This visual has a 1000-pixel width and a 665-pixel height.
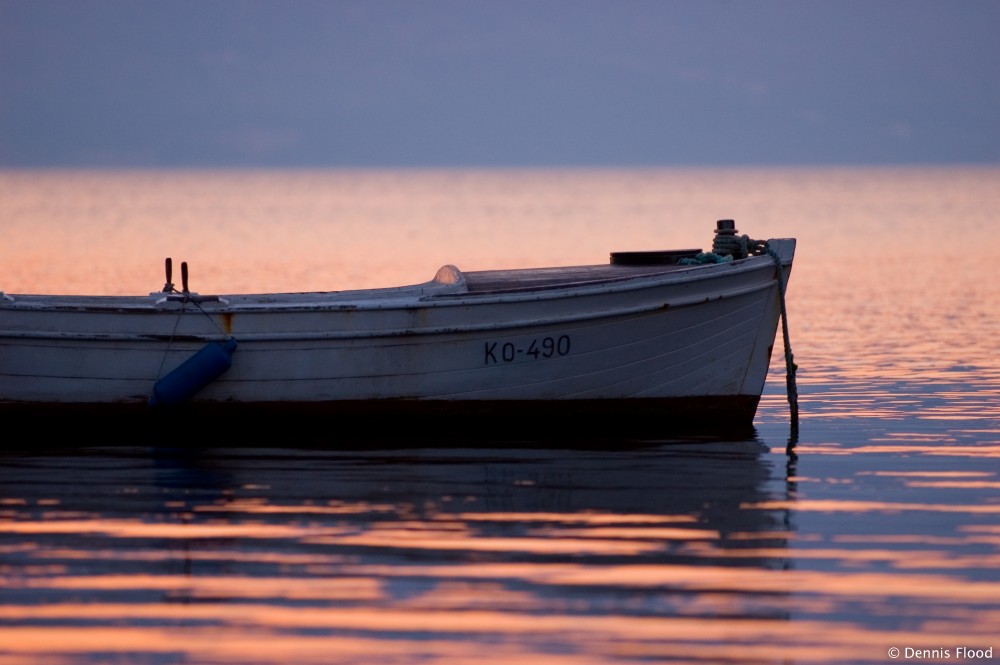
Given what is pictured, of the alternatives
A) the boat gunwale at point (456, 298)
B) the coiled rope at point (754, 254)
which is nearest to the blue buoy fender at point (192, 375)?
the boat gunwale at point (456, 298)

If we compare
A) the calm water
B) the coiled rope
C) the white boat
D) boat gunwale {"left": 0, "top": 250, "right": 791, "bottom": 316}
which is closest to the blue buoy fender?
the white boat

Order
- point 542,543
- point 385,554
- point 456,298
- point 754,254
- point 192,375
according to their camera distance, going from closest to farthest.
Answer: point 385,554, point 542,543, point 192,375, point 456,298, point 754,254

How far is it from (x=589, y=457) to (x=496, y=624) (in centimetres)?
481

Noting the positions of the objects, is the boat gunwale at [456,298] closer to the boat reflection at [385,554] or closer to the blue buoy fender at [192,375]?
the blue buoy fender at [192,375]

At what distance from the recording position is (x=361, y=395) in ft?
44.4

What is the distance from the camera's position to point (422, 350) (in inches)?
526

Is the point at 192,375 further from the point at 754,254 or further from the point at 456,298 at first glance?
the point at 754,254

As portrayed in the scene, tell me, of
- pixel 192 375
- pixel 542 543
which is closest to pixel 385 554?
pixel 542 543

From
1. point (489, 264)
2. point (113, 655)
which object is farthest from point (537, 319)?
point (489, 264)

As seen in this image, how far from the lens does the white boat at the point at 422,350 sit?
1323 centimetres

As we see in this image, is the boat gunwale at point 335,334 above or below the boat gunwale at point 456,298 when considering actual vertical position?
below

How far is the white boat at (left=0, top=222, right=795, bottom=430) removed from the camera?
1323 centimetres

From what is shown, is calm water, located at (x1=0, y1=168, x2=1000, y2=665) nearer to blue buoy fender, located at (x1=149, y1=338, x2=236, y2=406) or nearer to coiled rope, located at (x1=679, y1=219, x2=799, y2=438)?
coiled rope, located at (x1=679, y1=219, x2=799, y2=438)

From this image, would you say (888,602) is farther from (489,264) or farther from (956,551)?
(489,264)
